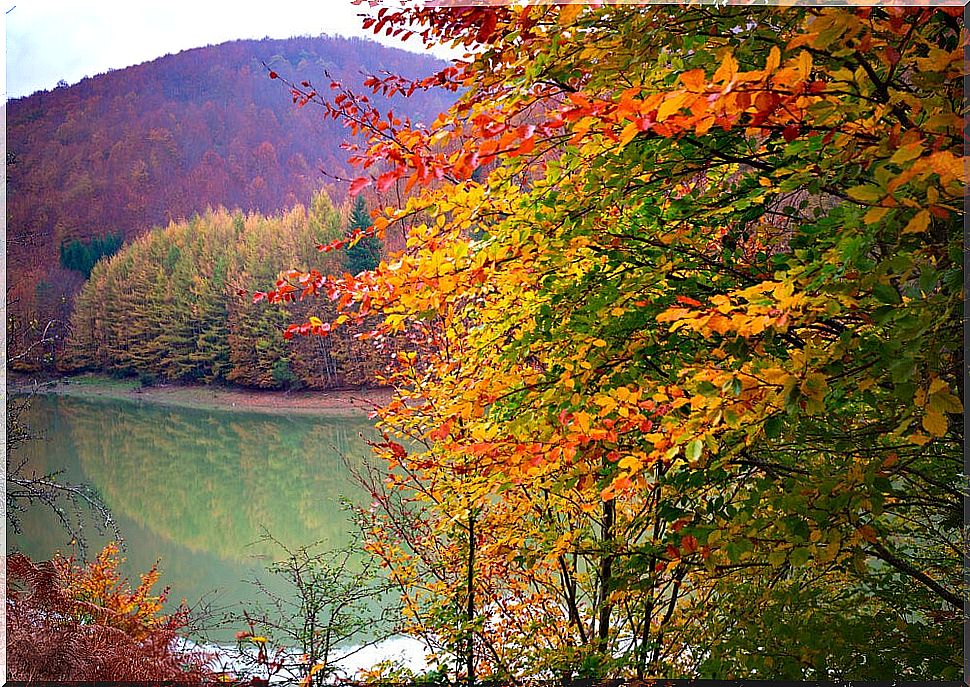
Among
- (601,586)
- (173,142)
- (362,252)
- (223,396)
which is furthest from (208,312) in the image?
(601,586)

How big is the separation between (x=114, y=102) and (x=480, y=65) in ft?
90.3

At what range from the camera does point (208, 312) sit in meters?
15.3

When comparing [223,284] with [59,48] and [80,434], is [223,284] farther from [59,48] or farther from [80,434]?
[59,48]

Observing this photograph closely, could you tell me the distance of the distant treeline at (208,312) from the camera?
45.5 ft

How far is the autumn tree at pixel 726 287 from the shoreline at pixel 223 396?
10528mm

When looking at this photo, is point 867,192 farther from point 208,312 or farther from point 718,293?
point 208,312

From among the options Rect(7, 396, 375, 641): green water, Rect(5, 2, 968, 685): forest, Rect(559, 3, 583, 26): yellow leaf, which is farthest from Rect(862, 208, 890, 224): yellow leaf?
Rect(7, 396, 375, 641): green water

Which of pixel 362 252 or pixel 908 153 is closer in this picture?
pixel 908 153

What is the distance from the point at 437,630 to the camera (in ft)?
7.89

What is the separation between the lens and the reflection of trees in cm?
812

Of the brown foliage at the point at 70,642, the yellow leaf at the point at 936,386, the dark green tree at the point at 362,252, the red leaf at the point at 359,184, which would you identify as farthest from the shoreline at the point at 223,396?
the yellow leaf at the point at 936,386

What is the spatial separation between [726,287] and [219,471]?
10204mm

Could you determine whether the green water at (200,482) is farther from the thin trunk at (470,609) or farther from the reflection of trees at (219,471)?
the thin trunk at (470,609)

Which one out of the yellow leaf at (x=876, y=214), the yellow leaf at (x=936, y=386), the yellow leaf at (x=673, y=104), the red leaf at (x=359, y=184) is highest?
the red leaf at (x=359, y=184)
